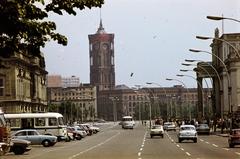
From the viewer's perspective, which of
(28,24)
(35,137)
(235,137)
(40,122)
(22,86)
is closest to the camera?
(28,24)

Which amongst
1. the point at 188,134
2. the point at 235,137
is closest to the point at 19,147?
the point at 235,137

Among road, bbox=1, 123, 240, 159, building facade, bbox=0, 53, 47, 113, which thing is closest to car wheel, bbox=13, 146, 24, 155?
road, bbox=1, 123, 240, 159

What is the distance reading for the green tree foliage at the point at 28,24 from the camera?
61.3 feet

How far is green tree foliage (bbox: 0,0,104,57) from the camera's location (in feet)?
61.3

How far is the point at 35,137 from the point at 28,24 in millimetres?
38598

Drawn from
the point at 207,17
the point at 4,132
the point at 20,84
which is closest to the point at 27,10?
the point at 4,132

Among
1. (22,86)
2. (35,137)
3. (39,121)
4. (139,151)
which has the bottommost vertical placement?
(139,151)

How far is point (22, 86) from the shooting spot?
126125mm

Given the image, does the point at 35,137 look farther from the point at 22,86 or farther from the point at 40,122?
the point at 22,86

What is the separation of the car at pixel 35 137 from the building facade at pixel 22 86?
4317 cm

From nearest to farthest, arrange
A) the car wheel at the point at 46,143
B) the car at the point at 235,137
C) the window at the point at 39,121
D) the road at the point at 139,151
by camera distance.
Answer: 1. the road at the point at 139,151
2. the car at the point at 235,137
3. the car wheel at the point at 46,143
4. the window at the point at 39,121

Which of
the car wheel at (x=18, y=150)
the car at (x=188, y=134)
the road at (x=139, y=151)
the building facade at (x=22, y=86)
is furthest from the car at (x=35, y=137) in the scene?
the building facade at (x=22, y=86)

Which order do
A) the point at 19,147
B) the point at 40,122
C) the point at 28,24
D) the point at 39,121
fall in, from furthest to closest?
the point at 39,121 < the point at 40,122 < the point at 19,147 < the point at 28,24

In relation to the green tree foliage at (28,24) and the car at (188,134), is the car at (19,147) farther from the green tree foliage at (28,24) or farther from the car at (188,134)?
the green tree foliage at (28,24)
